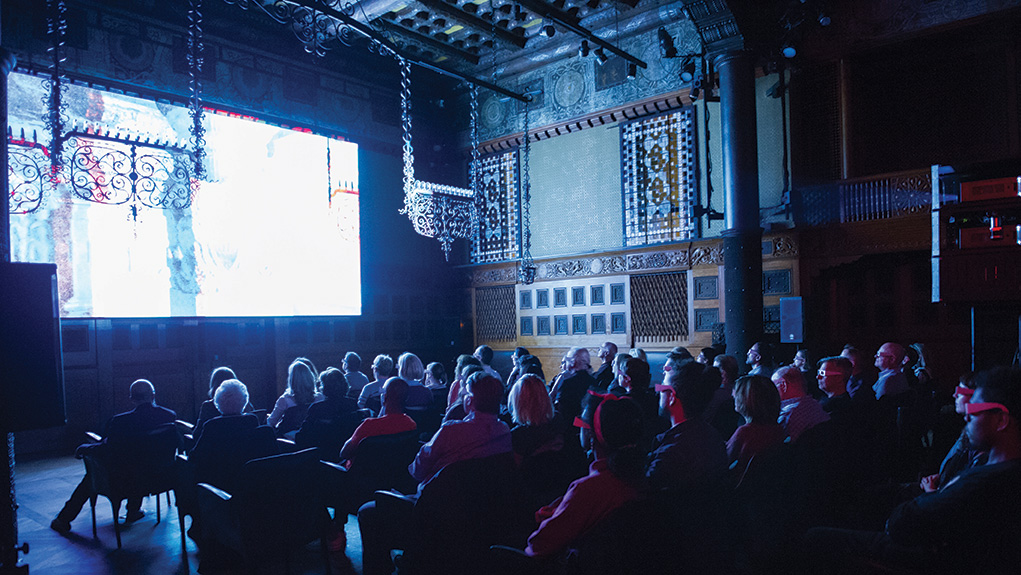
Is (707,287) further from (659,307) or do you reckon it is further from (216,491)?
(216,491)

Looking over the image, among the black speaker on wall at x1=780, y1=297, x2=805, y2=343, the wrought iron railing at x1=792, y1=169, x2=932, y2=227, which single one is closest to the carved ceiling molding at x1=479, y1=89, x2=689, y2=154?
the wrought iron railing at x1=792, y1=169, x2=932, y2=227

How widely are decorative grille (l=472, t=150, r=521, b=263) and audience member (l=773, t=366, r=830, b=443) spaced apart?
8989 mm

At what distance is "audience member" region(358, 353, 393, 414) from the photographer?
5648 mm

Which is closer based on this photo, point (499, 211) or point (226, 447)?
point (226, 447)

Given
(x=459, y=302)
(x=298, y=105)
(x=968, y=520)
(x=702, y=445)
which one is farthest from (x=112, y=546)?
(x=459, y=302)

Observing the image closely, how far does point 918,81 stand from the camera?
31.6 ft

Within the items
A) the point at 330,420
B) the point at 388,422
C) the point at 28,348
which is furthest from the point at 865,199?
the point at 28,348

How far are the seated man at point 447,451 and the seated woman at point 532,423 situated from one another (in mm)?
161

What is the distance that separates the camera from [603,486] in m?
2.26

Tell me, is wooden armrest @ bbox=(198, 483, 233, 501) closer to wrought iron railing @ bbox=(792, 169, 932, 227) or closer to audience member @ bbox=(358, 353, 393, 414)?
audience member @ bbox=(358, 353, 393, 414)

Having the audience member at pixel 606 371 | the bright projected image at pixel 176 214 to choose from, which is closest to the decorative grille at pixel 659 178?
the audience member at pixel 606 371

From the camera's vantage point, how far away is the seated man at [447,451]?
298 cm

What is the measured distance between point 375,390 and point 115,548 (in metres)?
2.51

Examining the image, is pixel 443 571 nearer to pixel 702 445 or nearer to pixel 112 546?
pixel 702 445
